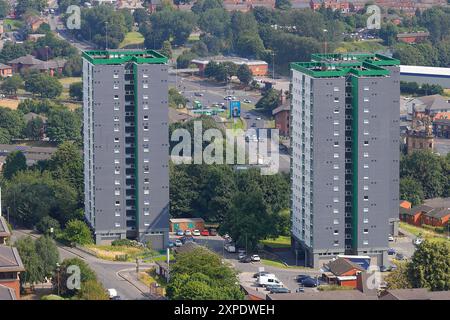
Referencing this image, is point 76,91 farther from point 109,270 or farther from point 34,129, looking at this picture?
point 109,270

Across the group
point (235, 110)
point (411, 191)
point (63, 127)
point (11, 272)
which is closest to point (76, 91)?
point (235, 110)

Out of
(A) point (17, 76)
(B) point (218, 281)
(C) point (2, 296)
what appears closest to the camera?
(C) point (2, 296)

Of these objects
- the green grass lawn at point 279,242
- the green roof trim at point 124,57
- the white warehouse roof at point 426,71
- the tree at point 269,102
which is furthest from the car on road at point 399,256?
the white warehouse roof at point 426,71
